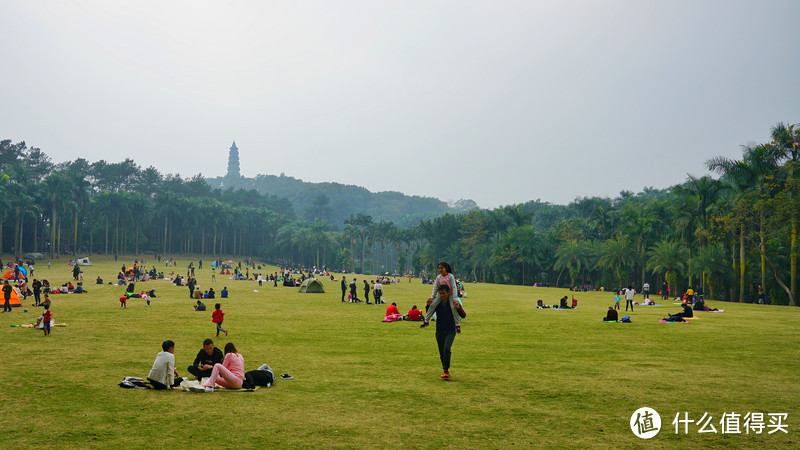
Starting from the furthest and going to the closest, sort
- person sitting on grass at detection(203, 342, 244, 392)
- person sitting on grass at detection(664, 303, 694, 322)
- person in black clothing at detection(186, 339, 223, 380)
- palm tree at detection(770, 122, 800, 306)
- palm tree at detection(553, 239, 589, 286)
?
palm tree at detection(553, 239, 589, 286), palm tree at detection(770, 122, 800, 306), person sitting on grass at detection(664, 303, 694, 322), person in black clothing at detection(186, 339, 223, 380), person sitting on grass at detection(203, 342, 244, 392)

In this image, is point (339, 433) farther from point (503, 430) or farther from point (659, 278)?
point (659, 278)

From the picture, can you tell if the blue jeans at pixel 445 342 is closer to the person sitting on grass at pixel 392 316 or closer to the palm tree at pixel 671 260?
the person sitting on grass at pixel 392 316

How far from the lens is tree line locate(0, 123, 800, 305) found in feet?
154

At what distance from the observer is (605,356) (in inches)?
613

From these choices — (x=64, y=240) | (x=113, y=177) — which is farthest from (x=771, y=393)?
(x=113, y=177)

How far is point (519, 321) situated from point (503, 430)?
19.3 metres

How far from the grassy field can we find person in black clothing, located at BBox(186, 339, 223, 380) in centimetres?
105

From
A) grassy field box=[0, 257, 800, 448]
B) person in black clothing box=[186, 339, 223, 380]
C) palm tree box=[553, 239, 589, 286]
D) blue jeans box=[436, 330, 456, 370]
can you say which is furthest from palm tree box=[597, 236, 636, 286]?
person in black clothing box=[186, 339, 223, 380]

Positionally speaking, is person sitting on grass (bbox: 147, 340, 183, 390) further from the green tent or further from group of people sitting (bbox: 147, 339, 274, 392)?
the green tent

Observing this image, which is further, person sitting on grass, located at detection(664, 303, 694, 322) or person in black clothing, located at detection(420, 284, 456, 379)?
person sitting on grass, located at detection(664, 303, 694, 322)

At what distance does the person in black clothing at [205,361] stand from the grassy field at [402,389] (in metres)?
1.05

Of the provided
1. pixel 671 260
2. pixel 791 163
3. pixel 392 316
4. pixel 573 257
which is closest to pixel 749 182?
pixel 791 163

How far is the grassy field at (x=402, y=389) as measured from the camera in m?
7.95

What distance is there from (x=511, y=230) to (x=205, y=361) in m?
84.9
